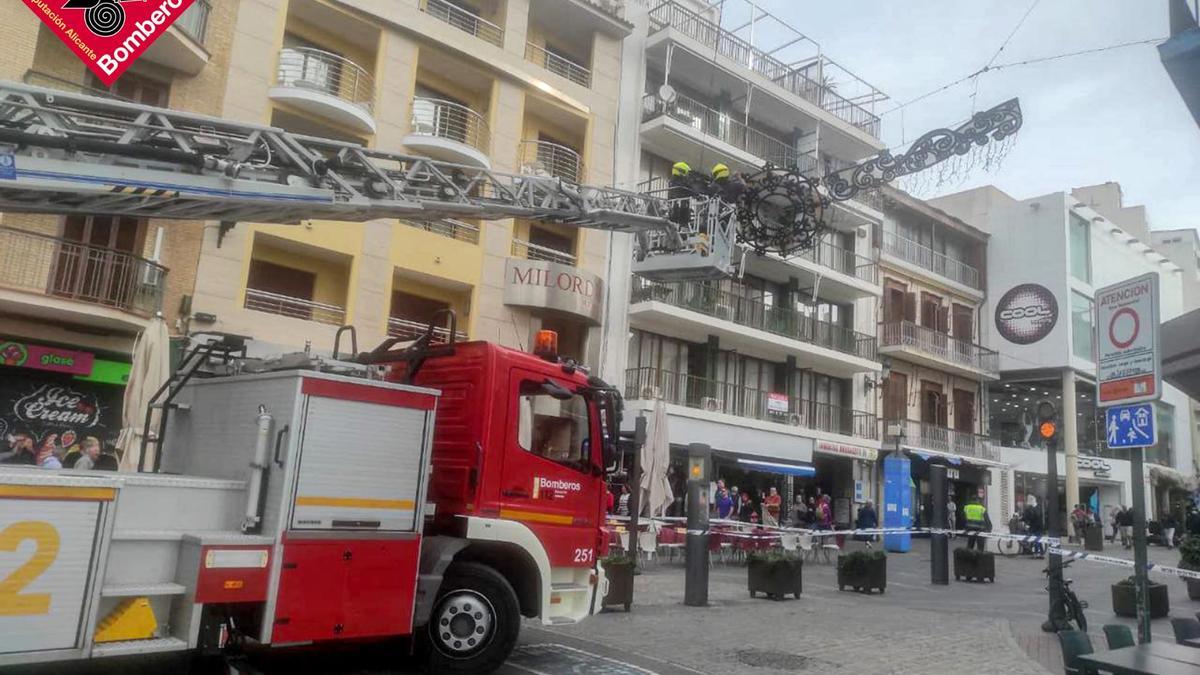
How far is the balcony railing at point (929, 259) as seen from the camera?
34.3m

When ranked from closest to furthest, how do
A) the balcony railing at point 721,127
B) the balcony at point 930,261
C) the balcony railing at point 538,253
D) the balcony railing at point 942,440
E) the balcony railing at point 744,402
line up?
the balcony railing at point 538,253
the balcony railing at point 744,402
the balcony railing at point 721,127
the balcony railing at point 942,440
the balcony at point 930,261

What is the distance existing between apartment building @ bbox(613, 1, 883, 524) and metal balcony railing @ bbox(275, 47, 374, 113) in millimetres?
7517

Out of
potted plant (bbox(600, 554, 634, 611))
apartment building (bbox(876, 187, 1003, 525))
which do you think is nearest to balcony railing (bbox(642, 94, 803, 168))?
apartment building (bbox(876, 187, 1003, 525))

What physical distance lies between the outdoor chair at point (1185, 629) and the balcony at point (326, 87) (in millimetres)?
17157

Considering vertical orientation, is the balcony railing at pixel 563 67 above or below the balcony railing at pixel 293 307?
above

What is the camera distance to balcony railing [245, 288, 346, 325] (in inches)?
728

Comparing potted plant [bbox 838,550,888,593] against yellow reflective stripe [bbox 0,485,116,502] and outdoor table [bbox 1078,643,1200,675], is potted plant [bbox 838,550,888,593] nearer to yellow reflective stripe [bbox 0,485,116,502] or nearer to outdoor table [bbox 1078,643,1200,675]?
outdoor table [bbox 1078,643,1200,675]

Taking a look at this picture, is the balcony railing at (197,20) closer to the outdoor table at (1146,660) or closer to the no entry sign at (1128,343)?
the no entry sign at (1128,343)

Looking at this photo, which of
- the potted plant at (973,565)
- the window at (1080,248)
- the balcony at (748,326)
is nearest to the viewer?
the potted plant at (973,565)

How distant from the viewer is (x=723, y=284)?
2769 centimetres

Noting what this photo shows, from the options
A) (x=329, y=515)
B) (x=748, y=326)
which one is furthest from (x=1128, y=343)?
(x=748, y=326)

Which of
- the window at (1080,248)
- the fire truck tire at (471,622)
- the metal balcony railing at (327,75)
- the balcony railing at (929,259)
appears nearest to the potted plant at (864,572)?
the fire truck tire at (471,622)

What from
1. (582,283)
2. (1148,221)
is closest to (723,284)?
(582,283)

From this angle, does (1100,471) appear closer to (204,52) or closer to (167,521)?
(204,52)
